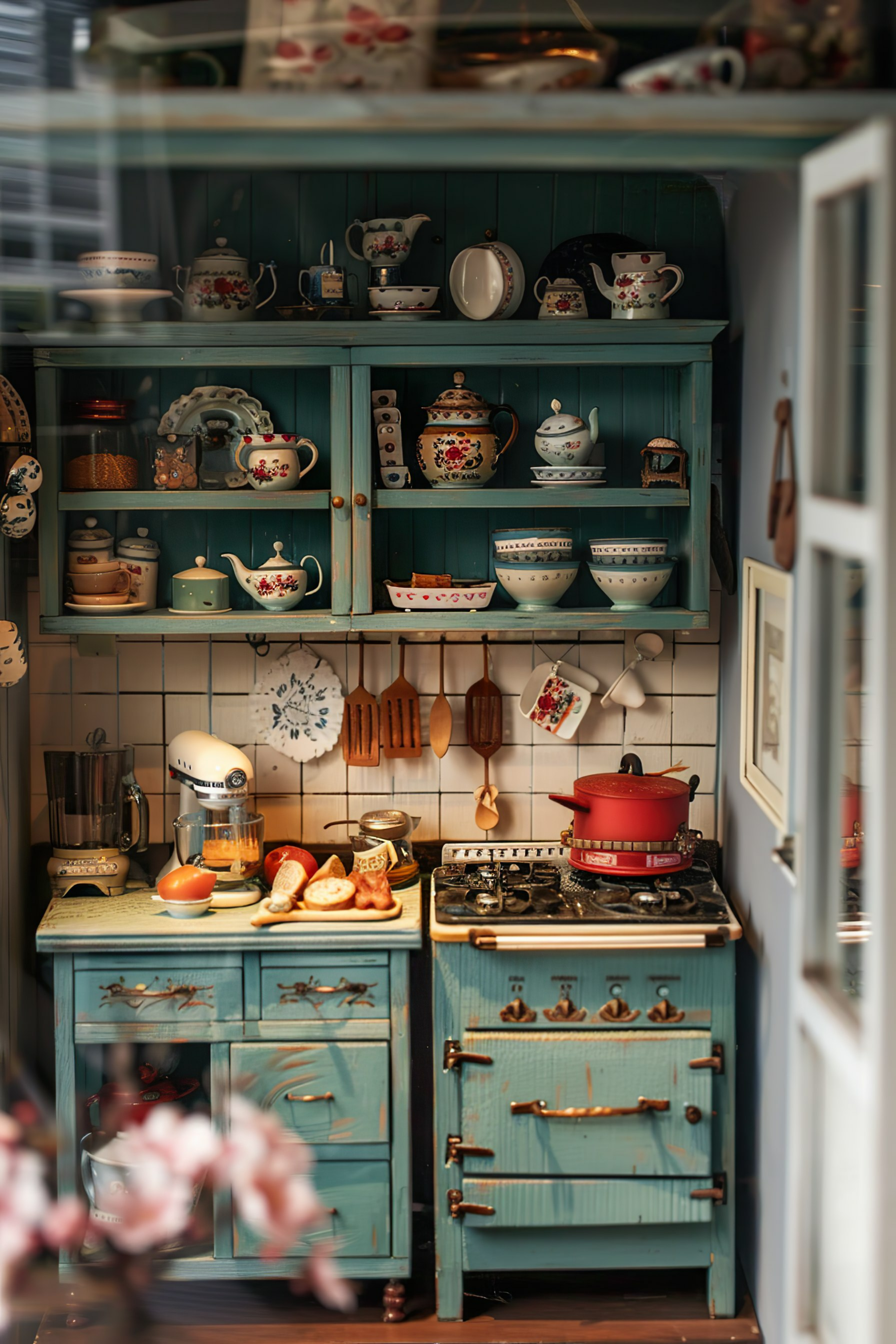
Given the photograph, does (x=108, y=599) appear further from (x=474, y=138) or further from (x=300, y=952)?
(x=474, y=138)

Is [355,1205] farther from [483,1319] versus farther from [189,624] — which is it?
[189,624]

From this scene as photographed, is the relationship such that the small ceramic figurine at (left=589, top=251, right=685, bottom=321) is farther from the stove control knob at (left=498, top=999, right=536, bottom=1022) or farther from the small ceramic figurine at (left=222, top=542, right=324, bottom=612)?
the stove control knob at (left=498, top=999, right=536, bottom=1022)

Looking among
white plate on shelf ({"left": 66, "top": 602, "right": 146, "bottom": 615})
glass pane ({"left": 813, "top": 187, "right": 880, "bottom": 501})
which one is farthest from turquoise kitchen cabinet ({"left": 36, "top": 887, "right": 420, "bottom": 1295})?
glass pane ({"left": 813, "top": 187, "right": 880, "bottom": 501})

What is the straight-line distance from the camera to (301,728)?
2514mm

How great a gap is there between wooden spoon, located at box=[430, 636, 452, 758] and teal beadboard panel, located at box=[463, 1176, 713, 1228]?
2.61 feet

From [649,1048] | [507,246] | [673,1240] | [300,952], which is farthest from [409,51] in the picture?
[673,1240]

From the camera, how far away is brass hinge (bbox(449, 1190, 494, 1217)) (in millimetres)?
2143

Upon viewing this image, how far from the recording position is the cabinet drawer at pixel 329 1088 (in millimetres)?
2152

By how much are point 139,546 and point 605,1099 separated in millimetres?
1244

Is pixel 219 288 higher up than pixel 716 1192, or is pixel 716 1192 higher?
pixel 219 288

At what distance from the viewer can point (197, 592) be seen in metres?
2.29

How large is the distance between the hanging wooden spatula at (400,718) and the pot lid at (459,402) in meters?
0.48

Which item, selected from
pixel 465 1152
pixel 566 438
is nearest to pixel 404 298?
pixel 566 438

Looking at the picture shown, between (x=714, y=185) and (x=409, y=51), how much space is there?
115cm
